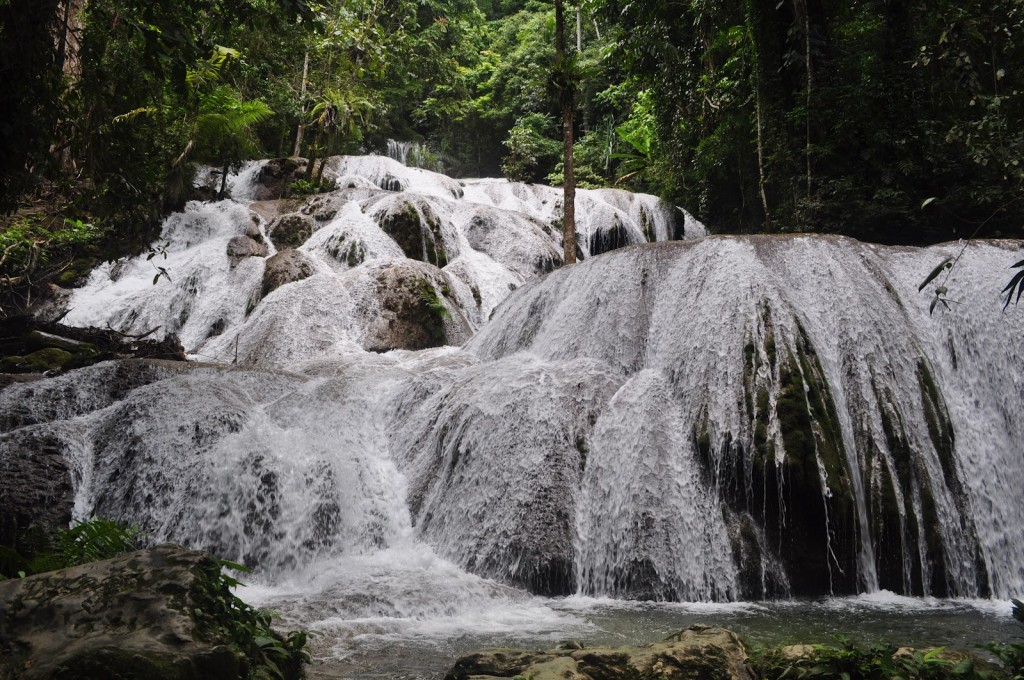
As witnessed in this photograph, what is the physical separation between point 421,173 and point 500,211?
6.18m

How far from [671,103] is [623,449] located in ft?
41.7

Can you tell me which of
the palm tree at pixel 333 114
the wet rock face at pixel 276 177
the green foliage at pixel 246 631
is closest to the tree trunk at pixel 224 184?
the wet rock face at pixel 276 177

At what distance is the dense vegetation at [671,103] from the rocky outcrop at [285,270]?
2.49 metres

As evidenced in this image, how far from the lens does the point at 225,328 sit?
535 inches

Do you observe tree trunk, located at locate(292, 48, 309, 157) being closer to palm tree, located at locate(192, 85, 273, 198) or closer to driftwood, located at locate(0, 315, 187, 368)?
palm tree, located at locate(192, 85, 273, 198)

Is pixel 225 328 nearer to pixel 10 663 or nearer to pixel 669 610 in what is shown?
pixel 669 610

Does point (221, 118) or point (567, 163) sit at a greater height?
point (221, 118)

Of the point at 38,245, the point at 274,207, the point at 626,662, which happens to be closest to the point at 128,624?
the point at 626,662

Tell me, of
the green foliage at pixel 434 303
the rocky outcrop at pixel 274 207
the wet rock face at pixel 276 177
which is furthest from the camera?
the wet rock face at pixel 276 177

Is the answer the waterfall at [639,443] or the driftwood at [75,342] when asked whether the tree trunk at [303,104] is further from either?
the waterfall at [639,443]

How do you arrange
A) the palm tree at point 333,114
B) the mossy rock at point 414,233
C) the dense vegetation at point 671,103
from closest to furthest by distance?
the dense vegetation at point 671,103, the mossy rock at point 414,233, the palm tree at point 333,114

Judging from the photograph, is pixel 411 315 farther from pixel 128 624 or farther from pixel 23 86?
pixel 128 624

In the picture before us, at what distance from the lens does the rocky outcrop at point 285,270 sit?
13.8 meters

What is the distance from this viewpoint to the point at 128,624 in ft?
8.26
